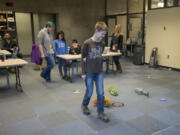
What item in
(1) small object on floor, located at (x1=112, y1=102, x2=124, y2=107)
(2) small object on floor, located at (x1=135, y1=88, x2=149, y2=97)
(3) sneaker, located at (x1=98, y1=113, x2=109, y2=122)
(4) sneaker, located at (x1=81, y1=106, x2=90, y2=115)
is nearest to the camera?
(3) sneaker, located at (x1=98, y1=113, x2=109, y2=122)

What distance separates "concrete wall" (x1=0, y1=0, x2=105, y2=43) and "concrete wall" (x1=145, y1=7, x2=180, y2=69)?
4.00m

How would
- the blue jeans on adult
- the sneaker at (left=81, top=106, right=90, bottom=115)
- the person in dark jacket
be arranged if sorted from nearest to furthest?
the sneaker at (left=81, top=106, right=90, bottom=115), the blue jeans on adult, the person in dark jacket

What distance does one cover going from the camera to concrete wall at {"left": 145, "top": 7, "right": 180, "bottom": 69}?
616cm

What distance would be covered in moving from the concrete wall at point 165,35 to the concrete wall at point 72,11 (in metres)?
4.00

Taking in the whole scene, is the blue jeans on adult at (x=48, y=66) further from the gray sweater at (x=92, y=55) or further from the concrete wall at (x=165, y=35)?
the concrete wall at (x=165, y=35)

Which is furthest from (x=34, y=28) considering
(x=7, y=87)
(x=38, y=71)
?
(x=7, y=87)

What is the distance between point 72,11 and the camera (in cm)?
967

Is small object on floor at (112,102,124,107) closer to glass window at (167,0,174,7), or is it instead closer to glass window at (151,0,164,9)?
glass window at (167,0,174,7)

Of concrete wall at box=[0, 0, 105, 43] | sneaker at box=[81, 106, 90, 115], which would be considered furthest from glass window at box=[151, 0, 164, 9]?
sneaker at box=[81, 106, 90, 115]

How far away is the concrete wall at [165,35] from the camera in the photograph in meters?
6.16

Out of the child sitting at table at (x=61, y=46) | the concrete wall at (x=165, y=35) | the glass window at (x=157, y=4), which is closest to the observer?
the child sitting at table at (x=61, y=46)

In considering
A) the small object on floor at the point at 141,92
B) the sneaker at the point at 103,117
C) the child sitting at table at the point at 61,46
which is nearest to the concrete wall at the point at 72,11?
the child sitting at table at the point at 61,46

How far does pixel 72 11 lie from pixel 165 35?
507cm

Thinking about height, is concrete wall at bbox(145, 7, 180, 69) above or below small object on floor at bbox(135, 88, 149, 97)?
above
